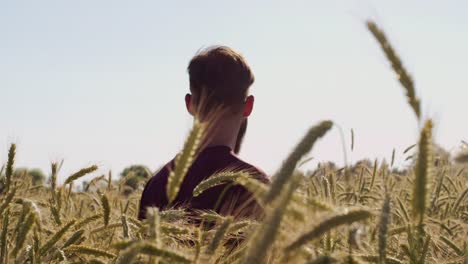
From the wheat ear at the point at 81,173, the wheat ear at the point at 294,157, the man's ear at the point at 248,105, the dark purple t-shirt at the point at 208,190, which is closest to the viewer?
the wheat ear at the point at 294,157

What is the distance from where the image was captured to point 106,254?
1.68 metres

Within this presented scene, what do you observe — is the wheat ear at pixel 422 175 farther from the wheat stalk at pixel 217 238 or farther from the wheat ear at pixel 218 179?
the wheat ear at pixel 218 179

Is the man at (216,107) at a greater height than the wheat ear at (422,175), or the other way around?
the man at (216,107)

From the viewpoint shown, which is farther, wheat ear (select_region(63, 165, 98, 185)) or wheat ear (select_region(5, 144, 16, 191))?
wheat ear (select_region(63, 165, 98, 185))

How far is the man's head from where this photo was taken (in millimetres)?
3515

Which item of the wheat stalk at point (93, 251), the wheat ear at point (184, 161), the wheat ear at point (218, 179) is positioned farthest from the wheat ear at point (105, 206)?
the wheat ear at point (184, 161)

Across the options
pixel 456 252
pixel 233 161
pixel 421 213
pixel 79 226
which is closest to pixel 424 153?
pixel 421 213

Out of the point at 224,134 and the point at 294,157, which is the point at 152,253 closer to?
the point at 294,157

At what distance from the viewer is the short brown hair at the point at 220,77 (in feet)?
11.5

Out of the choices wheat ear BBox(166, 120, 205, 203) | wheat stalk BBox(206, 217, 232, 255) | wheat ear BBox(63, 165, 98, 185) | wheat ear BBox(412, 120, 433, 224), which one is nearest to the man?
wheat ear BBox(63, 165, 98, 185)

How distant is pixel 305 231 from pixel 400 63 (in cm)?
50

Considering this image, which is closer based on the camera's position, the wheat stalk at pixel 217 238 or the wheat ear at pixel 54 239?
the wheat stalk at pixel 217 238

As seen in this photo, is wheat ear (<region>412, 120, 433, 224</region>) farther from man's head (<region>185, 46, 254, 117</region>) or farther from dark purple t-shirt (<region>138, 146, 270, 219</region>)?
man's head (<region>185, 46, 254, 117</region>)

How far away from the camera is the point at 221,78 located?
353 cm
